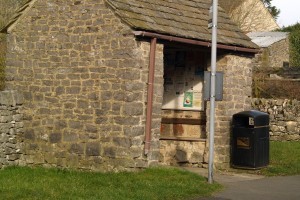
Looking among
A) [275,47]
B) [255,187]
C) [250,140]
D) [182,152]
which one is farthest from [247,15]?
[255,187]

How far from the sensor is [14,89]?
43.4 ft

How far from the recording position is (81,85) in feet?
39.9

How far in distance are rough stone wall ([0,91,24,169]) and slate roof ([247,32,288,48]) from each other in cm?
2838

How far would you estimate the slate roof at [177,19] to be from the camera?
461 inches

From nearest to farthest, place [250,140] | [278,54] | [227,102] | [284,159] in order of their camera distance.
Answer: [250,140] < [227,102] < [284,159] < [278,54]

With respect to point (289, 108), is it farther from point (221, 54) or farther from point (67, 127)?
point (67, 127)

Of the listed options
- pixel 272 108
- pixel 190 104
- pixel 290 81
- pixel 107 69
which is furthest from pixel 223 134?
pixel 290 81

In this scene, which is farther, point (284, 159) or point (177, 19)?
point (284, 159)

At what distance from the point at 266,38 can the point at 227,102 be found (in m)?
29.6

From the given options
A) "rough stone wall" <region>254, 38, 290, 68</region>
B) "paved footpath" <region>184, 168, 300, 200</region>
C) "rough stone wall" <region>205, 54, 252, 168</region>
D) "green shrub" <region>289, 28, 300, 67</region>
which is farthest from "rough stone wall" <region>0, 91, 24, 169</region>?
"green shrub" <region>289, 28, 300, 67</region>

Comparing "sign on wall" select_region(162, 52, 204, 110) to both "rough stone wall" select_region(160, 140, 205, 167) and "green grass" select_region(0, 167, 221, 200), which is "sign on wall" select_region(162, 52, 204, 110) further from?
"green grass" select_region(0, 167, 221, 200)

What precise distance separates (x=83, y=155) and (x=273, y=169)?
4599mm

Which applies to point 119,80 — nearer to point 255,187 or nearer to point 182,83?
point 182,83

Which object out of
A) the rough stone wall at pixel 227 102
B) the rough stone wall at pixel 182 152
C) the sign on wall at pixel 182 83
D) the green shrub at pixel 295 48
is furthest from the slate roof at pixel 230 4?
the rough stone wall at pixel 182 152
